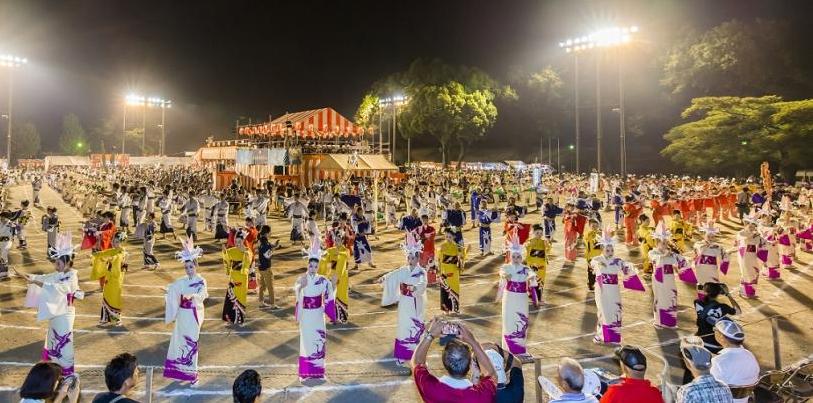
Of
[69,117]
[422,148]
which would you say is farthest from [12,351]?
[69,117]

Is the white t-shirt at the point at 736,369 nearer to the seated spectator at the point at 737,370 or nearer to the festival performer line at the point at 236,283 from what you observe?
the seated spectator at the point at 737,370

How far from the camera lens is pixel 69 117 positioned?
96000 mm

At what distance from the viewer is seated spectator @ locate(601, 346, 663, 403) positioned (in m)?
3.88

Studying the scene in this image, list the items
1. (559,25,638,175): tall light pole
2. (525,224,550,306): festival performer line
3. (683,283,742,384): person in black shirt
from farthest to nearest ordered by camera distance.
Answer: (559,25,638,175): tall light pole, (525,224,550,306): festival performer line, (683,283,742,384): person in black shirt

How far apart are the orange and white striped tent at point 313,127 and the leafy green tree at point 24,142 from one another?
66917 millimetres

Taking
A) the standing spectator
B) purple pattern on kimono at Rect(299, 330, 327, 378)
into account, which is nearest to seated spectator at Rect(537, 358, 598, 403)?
purple pattern on kimono at Rect(299, 330, 327, 378)

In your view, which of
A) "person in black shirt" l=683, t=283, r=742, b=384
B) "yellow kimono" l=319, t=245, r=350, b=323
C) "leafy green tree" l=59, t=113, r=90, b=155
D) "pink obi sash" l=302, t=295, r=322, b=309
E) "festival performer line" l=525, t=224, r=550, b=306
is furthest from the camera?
"leafy green tree" l=59, t=113, r=90, b=155

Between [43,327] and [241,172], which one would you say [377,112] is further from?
[43,327]

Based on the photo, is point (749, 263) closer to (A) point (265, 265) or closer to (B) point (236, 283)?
(A) point (265, 265)

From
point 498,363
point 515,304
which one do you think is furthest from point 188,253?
point 498,363

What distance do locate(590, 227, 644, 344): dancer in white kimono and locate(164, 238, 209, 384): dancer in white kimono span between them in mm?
6362

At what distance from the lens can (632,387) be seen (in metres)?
3.92

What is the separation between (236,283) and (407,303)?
12.2 feet

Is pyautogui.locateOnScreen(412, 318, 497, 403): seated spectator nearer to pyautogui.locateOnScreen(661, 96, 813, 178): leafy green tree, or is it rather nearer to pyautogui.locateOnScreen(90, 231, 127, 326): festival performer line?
pyautogui.locateOnScreen(90, 231, 127, 326): festival performer line
